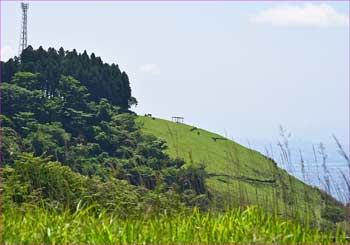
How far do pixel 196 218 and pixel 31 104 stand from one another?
76.1 m

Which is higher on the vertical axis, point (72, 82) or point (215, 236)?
point (72, 82)

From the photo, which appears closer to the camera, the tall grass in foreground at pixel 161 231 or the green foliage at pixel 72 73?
the tall grass in foreground at pixel 161 231

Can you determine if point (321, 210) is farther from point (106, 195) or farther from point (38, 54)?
point (38, 54)

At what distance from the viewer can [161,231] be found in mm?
5871

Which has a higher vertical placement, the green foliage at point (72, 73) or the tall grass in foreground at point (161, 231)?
the green foliage at point (72, 73)

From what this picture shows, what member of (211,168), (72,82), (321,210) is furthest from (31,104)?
(321,210)

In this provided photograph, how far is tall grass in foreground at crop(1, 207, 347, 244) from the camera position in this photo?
5.60 m

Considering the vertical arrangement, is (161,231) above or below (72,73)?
below

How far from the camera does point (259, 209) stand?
6633mm

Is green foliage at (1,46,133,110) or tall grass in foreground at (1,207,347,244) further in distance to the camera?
green foliage at (1,46,133,110)

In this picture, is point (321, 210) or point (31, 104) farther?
point (31, 104)

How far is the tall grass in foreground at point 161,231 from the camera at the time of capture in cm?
560

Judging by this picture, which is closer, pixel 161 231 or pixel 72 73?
pixel 161 231

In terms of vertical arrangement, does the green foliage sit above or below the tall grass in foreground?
above
